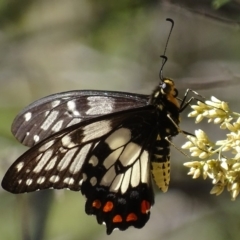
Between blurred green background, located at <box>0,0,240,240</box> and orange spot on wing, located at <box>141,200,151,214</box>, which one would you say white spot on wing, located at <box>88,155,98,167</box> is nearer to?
orange spot on wing, located at <box>141,200,151,214</box>

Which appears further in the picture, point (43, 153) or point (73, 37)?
point (73, 37)

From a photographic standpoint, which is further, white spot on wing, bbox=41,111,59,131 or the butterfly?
white spot on wing, bbox=41,111,59,131

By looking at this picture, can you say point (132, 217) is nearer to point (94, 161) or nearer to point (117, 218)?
point (117, 218)

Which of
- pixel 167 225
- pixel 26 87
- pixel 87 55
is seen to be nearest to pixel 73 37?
pixel 87 55

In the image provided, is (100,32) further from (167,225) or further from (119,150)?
(119,150)

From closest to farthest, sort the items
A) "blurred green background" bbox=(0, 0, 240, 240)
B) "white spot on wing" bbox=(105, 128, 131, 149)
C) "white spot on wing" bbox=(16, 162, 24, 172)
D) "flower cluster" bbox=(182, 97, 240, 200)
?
"flower cluster" bbox=(182, 97, 240, 200) → "white spot on wing" bbox=(16, 162, 24, 172) → "white spot on wing" bbox=(105, 128, 131, 149) → "blurred green background" bbox=(0, 0, 240, 240)

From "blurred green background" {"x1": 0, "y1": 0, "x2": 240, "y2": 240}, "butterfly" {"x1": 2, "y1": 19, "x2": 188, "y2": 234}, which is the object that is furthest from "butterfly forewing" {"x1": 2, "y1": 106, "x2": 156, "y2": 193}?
"blurred green background" {"x1": 0, "y1": 0, "x2": 240, "y2": 240}

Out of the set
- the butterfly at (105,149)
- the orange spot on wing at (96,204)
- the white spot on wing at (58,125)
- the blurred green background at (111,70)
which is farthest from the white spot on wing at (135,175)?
the blurred green background at (111,70)
